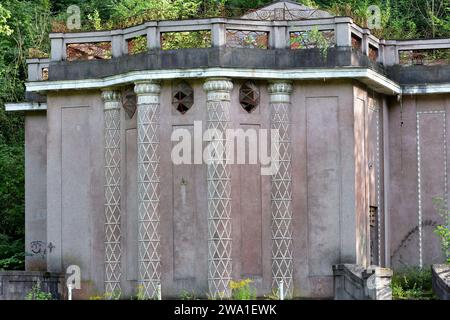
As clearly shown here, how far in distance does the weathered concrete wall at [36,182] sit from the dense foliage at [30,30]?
45.9 inches

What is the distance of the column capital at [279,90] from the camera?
2736 cm

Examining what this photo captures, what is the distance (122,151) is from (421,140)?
7.50m

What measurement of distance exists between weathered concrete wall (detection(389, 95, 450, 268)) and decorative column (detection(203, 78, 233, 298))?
5.50 meters

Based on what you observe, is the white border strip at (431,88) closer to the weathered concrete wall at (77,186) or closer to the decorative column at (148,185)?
the decorative column at (148,185)

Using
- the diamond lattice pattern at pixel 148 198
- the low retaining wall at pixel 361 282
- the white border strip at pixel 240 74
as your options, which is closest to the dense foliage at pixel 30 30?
the white border strip at pixel 240 74

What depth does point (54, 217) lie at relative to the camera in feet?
94.7

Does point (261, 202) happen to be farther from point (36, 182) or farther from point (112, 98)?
point (36, 182)

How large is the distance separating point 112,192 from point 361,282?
7054 mm

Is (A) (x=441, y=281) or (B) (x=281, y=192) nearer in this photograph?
(A) (x=441, y=281)

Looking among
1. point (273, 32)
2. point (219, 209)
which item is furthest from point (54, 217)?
point (273, 32)

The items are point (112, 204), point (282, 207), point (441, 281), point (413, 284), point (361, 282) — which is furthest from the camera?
point (413, 284)

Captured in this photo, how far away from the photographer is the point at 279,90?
2736cm

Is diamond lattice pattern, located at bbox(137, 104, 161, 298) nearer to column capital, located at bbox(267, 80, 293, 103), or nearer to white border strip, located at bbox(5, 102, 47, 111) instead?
column capital, located at bbox(267, 80, 293, 103)

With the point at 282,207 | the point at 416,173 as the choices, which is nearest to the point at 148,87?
the point at 282,207
